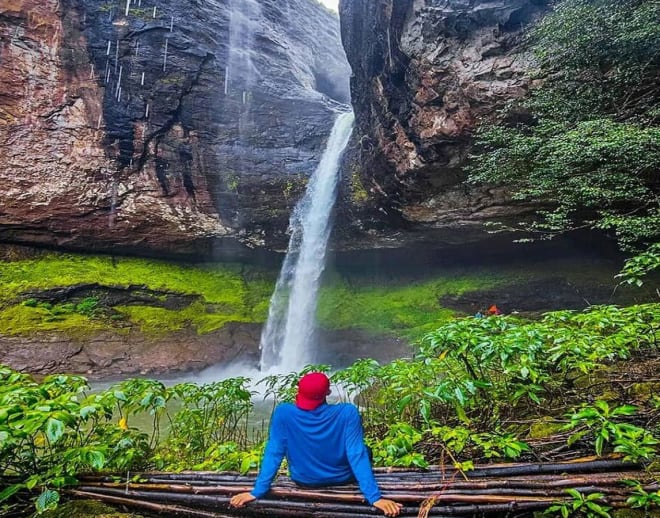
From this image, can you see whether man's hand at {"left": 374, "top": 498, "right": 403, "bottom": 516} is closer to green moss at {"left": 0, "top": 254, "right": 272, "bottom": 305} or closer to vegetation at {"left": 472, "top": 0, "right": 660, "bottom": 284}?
vegetation at {"left": 472, "top": 0, "right": 660, "bottom": 284}

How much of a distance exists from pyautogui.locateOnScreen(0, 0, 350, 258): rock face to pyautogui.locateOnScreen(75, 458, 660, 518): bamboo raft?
13.2 m

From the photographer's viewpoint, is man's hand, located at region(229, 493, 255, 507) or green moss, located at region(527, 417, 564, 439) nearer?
man's hand, located at region(229, 493, 255, 507)

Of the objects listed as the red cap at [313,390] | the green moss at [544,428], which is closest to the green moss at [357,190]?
the green moss at [544,428]

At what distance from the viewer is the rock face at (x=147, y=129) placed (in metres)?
12.9

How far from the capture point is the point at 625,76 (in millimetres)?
6062

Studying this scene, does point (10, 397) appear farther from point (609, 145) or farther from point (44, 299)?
point (44, 299)

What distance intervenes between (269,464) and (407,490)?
0.76m

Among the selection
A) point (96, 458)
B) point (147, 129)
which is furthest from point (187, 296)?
point (96, 458)

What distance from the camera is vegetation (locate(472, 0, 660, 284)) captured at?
18.1ft

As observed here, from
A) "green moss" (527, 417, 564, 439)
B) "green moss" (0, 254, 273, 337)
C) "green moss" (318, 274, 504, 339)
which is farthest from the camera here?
"green moss" (318, 274, 504, 339)

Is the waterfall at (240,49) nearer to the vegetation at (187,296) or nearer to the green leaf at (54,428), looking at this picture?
the vegetation at (187,296)

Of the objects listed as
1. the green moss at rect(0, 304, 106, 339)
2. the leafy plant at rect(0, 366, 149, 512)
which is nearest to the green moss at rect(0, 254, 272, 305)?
the green moss at rect(0, 304, 106, 339)

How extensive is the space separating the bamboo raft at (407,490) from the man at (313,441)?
74 millimetres

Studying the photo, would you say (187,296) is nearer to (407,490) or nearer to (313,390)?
(313,390)
